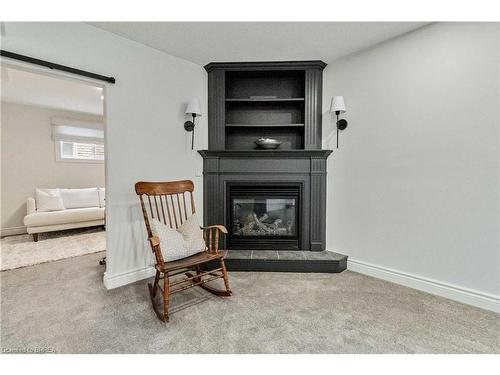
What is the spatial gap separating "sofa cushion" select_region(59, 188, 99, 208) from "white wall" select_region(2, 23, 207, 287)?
2885 millimetres

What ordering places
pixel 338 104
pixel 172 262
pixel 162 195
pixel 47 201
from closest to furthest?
1. pixel 172 262
2. pixel 162 195
3. pixel 338 104
4. pixel 47 201

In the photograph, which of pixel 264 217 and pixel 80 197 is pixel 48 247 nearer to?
pixel 80 197

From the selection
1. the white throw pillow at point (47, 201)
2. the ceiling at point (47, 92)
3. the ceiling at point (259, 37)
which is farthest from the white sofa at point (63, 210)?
the ceiling at point (259, 37)

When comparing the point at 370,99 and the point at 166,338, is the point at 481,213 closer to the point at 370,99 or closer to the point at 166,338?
the point at 370,99

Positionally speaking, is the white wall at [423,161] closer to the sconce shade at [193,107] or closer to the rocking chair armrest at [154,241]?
the sconce shade at [193,107]

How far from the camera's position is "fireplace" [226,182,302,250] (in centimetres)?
294

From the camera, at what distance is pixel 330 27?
2203 millimetres

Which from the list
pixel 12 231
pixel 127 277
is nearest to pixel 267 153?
pixel 127 277

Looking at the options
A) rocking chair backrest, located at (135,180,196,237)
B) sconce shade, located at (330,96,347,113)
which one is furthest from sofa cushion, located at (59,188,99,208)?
sconce shade, located at (330,96,347,113)

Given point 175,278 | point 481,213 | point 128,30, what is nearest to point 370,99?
point 481,213

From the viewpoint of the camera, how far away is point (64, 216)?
13.4 ft

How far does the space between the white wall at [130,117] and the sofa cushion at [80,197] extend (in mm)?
2885

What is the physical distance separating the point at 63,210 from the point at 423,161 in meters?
5.14

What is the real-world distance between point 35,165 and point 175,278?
3916 millimetres
